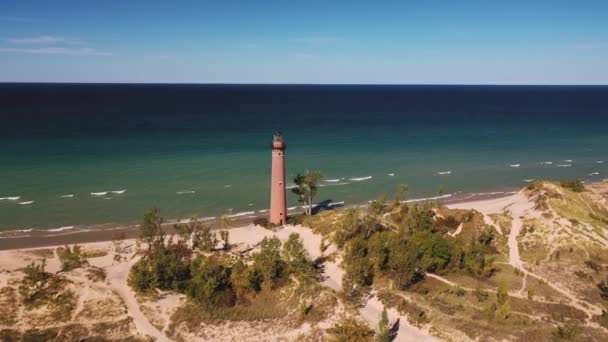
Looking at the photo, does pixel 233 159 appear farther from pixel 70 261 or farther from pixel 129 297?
pixel 129 297

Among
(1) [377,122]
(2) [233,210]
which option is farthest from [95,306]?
(1) [377,122]

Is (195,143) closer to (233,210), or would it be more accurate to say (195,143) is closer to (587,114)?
(233,210)

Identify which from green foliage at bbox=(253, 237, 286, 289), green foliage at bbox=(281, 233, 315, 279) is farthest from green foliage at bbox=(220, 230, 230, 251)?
green foliage at bbox=(281, 233, 315, 279)

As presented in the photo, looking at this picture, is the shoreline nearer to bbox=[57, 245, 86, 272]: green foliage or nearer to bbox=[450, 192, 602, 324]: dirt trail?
bbox=[57, 245, 86, 272]: green foliage

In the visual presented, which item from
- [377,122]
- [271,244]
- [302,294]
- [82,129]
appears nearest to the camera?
[302,294]

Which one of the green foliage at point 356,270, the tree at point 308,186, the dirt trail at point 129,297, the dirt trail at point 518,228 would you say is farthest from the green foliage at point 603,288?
the dirt trail at point 129,297
